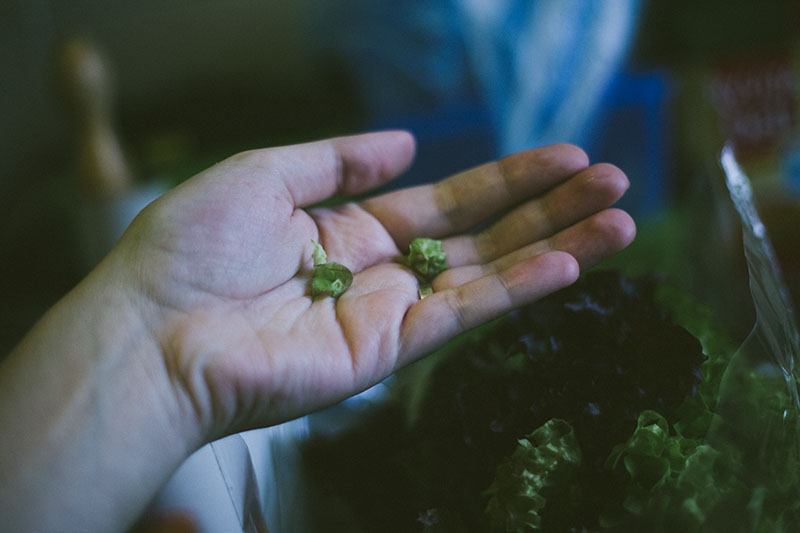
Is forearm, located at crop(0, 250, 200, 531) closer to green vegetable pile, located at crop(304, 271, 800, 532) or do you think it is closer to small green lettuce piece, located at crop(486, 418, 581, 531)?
green vegetable pile, located at crop(304, 271, 800, 532)

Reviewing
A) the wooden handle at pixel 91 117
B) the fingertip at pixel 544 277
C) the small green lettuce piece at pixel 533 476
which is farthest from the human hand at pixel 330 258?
the wooden handle at pixel 91 117

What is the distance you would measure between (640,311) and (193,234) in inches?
17.8

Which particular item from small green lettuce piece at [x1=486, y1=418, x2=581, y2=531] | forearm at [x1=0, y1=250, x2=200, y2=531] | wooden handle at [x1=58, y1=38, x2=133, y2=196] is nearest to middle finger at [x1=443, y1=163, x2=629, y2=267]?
small green lettuce piece at [x1=486, y1=418, x2=581, y2=531]

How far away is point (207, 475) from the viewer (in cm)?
57

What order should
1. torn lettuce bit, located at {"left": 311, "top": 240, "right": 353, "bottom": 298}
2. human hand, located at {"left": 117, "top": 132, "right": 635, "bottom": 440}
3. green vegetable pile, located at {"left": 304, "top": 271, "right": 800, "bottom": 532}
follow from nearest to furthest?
green vegetable pile, located at {"left": 304, "top": 271, "right": 800, "bottom": 532} < human hand, located at {"left": 117, "top": 132, "right": 635, "bottom": 440} < torn lettuce bit, located at {"left": 311, "top": 240, "right": 353, "bottom": 298}

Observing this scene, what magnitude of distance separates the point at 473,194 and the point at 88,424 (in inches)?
19.3

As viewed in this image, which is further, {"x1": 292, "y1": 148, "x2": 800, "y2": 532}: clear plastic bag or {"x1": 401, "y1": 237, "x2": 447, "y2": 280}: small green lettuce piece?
{"x1": 401, "y1": 237, "x2": 447, "y2": 280}: small green lettuce piece

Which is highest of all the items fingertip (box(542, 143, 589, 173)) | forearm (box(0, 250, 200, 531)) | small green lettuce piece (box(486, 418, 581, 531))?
fingertip (box(542, 143, 589, 173))

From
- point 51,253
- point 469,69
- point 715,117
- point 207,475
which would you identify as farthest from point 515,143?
point 51,253

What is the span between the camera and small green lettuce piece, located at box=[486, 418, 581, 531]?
489 millimetres

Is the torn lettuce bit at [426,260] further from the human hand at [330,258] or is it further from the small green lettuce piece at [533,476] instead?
the small green lettuce piece at [533,476]

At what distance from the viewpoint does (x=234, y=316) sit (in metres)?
0.64

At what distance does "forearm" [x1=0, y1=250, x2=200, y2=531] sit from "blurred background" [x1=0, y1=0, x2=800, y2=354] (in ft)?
2.05

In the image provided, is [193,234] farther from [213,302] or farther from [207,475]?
[207,475]
